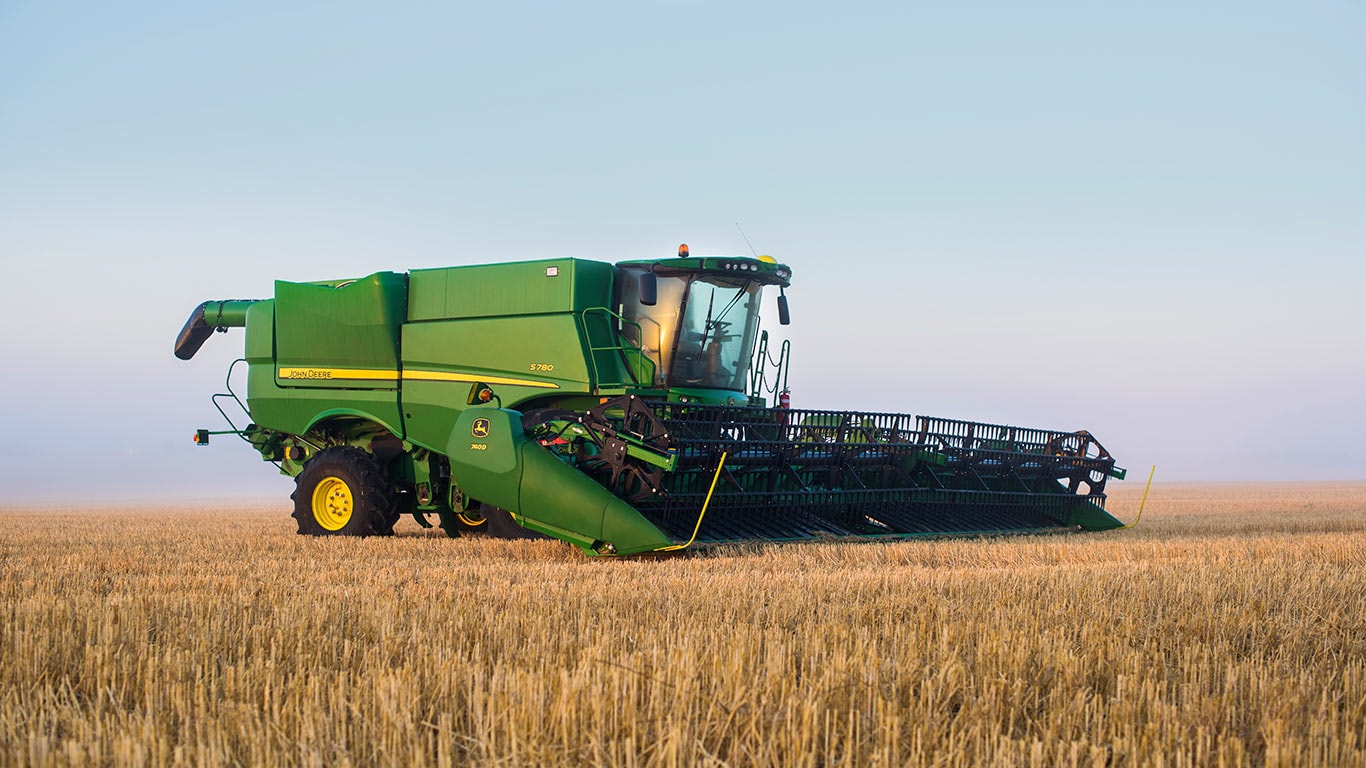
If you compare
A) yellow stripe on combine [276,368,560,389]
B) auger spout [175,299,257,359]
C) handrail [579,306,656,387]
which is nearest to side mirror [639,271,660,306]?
handrail [579,306,656,387]

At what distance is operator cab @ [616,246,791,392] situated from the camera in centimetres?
993

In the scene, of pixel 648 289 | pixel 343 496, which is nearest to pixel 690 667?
pixel 648 289

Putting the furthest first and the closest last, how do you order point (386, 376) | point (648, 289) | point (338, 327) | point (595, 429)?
point (338, 327) < point (386, 376) < point (648, 289) < point (595, 429)

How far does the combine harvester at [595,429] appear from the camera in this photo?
8.10 meters

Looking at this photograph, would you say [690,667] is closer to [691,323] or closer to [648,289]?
[648,289]

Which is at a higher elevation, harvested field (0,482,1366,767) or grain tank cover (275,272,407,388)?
grain tank cover (275,272,407,388)

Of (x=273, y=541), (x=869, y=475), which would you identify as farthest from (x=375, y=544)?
(x=869, y=475)

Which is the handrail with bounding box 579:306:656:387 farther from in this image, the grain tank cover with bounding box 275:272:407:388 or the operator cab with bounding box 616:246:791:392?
the grain tank cover with bounding box 275:272:407:388

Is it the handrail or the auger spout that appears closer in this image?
the handrail

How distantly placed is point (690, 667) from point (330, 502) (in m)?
8.02

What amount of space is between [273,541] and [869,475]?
16.3 feet

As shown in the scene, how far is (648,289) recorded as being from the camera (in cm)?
948

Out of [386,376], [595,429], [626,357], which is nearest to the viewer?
[595,429]

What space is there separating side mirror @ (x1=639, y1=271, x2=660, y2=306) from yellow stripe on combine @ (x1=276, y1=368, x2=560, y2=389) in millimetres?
1097
